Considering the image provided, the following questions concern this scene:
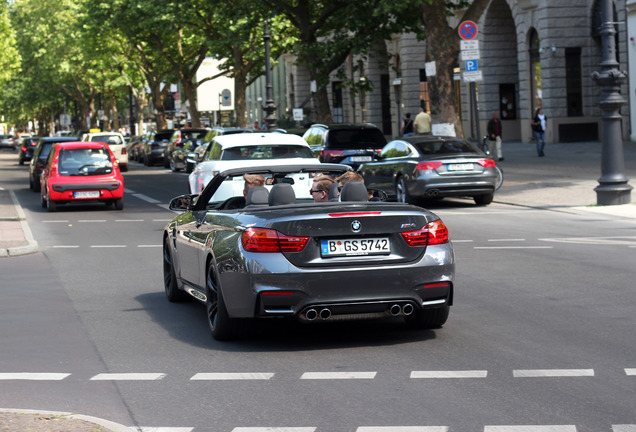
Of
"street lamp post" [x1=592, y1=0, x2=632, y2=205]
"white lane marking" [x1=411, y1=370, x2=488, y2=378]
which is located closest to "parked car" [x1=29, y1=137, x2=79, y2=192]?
"street lamp post" [x1=592, y1=0, x2=632, y2=205]

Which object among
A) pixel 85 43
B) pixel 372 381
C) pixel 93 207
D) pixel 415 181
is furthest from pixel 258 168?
pixel 85 43

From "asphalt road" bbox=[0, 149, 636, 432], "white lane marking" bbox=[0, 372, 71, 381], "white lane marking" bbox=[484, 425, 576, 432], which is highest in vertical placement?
"white lane marking" bbox=[484, 425, 576, 432]

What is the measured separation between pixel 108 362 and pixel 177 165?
37059mm

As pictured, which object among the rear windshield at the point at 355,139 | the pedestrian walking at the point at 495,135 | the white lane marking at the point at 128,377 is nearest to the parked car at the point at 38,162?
the rear windshield at the point at 355,139

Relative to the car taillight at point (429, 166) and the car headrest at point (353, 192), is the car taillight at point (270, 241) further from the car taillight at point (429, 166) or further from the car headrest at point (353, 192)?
the car taillight at point (429, 166)

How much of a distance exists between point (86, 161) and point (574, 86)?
24.0 m

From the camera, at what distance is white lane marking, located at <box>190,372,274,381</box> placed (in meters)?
7.38

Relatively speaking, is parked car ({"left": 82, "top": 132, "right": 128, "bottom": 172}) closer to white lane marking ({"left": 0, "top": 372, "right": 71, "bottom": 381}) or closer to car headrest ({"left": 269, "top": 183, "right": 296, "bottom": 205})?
car headrest ({"left": 269, "top": 183, "right": 296, "bottom": 205})

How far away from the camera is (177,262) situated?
1058 centimetres

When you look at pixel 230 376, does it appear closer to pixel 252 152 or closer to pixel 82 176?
pixel 252 152

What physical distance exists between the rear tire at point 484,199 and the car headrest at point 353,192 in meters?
14.0

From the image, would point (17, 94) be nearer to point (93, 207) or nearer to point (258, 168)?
point (93, 207)

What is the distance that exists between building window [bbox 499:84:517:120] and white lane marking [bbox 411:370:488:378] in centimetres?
4510

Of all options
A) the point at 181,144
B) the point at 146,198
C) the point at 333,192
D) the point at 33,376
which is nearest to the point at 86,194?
the point at 146,198
